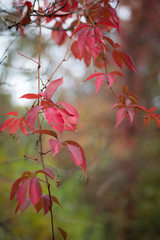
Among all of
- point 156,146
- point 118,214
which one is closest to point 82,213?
point 118,214

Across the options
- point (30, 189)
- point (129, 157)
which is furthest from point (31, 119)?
point (129, 157)

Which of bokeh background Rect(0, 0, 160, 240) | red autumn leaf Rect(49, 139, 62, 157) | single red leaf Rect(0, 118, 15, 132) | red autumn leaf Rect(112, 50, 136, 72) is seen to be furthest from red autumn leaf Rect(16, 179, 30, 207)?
bokeh background Rect(0, 0, 160, 240)

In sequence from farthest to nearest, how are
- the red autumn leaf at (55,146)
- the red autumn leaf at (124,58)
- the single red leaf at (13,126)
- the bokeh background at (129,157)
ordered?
the bokeh background at (129,157)
the single red leaf at (13,126)
the red autumn leaf at (124,58)
the red autumn leaf at (55,146)

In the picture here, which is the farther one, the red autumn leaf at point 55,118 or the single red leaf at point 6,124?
the single red leaf at point 6,124

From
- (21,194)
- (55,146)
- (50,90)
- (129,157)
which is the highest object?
(50,90)

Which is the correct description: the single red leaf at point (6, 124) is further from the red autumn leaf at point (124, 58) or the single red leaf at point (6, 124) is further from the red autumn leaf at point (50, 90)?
the red autumn leaf at point (124, 58)

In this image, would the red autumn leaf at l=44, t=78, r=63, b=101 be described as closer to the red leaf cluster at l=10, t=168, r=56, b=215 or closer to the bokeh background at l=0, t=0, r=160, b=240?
the red leaf cluster at l=10, t=168, r=56, b=215

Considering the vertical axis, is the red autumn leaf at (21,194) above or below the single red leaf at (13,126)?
below

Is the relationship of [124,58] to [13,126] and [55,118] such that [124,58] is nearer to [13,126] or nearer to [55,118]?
[55,118]

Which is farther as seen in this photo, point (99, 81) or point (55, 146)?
point (99, 81)

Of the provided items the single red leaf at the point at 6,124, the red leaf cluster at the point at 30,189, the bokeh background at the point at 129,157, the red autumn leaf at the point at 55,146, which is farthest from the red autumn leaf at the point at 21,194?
the bokeh background at the point at 129,157

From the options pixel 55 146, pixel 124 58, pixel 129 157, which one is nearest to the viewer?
pixel 55 146

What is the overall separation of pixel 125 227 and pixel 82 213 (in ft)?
2.55

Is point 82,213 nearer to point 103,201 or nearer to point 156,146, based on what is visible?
point 103,201
